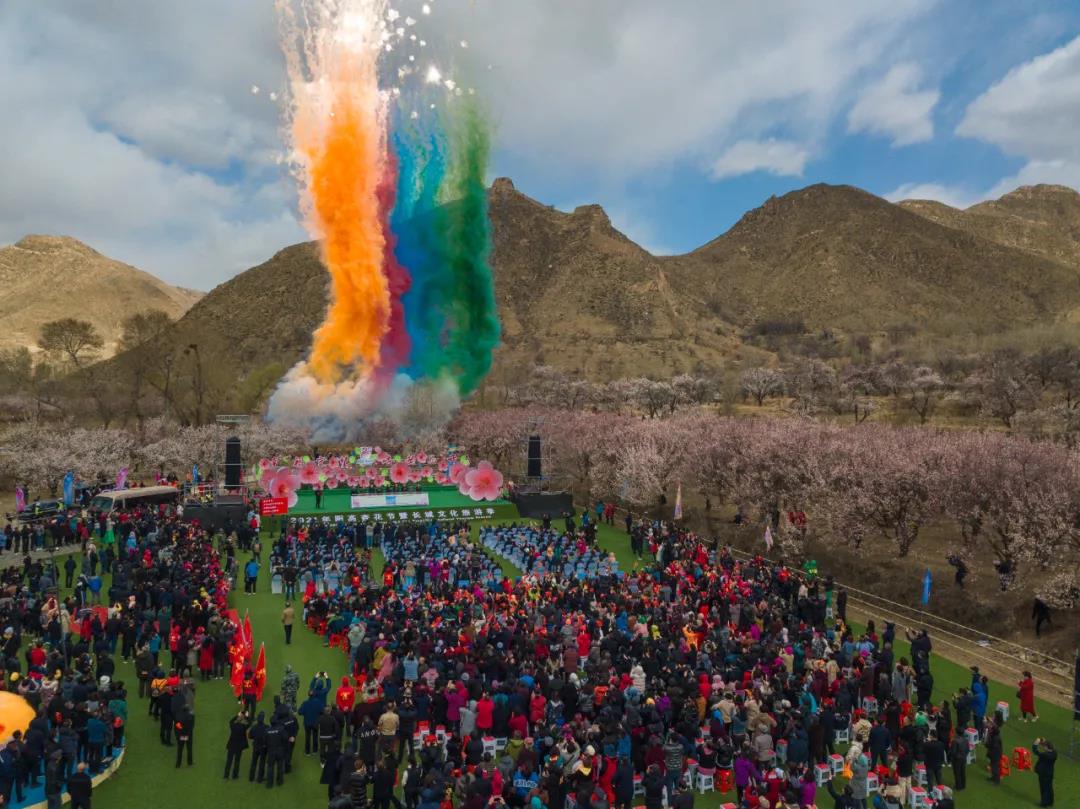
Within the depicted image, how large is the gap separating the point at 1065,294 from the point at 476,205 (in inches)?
6227

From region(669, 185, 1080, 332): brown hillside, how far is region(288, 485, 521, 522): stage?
128m

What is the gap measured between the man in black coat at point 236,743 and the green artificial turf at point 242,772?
11.3 inches

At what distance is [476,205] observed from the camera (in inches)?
2790

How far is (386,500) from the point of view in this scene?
46.7 meters

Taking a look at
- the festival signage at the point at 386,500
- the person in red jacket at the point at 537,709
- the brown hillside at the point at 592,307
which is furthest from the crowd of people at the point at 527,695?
the brown hillside at the point at 592,307

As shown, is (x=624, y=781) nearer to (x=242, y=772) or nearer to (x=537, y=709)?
(x=537, y=709)

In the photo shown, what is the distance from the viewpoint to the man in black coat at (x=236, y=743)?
1523 centimetres

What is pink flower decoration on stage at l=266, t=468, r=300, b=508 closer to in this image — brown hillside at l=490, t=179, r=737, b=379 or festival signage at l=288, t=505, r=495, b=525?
festival signage at l=288, t=505, r=495, b=525

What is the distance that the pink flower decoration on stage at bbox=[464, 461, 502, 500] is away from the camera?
4716cm

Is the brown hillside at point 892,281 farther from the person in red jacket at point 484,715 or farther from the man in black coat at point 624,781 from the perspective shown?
the man in black coat at point 624,781

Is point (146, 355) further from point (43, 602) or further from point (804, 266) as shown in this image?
point (804, 266)

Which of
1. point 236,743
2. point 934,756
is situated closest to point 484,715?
point 236,743

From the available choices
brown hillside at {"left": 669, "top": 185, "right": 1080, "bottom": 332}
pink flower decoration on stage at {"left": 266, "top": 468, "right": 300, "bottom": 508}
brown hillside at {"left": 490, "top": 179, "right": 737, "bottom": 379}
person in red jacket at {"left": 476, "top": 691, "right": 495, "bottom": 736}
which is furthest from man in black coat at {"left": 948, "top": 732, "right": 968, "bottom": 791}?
brown hillside at {"left": 669, "top": 185, "right": 1080, "bottom": 332}

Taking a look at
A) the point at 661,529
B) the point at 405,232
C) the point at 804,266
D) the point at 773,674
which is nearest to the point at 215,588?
the point at 773,674
